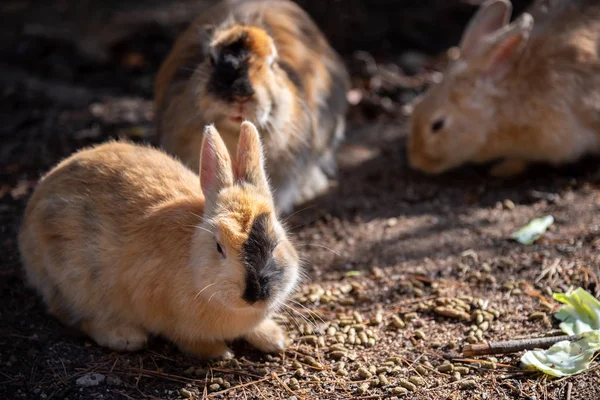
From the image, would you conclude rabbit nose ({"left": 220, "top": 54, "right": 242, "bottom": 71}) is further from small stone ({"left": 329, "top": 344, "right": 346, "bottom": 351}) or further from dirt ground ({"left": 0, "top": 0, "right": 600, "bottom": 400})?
small stone ({"left": 329, "top": 344, "right": 346, "bottom": 351})

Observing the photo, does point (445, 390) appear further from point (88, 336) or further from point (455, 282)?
point (88, 336)

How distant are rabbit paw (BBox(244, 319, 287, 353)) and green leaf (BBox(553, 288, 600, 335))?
1624 mm

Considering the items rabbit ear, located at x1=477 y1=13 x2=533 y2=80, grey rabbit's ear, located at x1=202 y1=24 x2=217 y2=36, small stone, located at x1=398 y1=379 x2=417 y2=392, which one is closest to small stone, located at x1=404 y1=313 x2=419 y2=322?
Result: small stone, located at x1=398 y1=379 x2=417 y2=392

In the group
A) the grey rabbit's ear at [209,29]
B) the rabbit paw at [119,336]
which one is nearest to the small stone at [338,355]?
the rabbit paw at [119,336]

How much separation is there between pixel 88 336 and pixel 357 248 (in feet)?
6.93

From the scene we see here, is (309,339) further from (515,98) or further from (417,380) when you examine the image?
(515,98)

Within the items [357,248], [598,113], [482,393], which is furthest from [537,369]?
[598,113]

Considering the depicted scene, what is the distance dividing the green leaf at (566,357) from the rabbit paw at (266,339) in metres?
1.37

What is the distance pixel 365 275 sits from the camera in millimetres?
5047

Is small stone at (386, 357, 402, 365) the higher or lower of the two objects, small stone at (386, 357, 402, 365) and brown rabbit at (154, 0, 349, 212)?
the lower

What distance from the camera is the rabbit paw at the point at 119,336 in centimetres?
413

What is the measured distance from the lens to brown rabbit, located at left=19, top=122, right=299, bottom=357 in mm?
3646

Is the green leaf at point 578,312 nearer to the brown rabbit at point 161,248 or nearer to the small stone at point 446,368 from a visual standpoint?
the small stone at point 446,368

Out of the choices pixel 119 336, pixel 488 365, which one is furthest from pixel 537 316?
pixel 119 336
